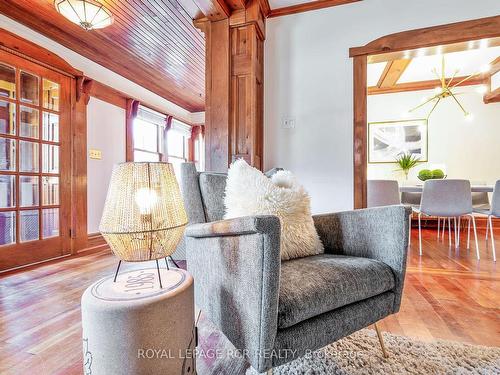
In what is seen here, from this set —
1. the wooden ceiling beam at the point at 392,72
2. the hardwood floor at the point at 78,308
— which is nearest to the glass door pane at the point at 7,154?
the hardwood floor at the point at 78,308

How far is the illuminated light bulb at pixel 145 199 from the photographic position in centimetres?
92

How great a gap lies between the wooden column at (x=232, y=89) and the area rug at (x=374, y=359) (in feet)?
4.83

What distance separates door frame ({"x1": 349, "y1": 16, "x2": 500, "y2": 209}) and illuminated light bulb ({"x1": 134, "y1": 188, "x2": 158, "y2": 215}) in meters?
1.86

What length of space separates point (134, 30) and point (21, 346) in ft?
8.95

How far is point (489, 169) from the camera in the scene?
4500mm

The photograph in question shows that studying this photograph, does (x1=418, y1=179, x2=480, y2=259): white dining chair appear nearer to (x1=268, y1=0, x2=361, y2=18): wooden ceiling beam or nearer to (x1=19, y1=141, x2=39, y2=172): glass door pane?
(x1=268, y1=0, x2=361, y2=18): wooden ceiling beam

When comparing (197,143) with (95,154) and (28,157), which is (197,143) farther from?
(28,157)

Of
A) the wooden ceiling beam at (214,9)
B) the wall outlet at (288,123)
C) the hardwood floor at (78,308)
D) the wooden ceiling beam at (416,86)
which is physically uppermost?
the wooden ceiling beam at (416,86)

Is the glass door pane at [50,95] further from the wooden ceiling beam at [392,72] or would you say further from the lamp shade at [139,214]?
the wooden ceiling beam at [392,72]

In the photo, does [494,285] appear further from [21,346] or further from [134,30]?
[134,30]

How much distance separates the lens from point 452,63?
3.93 metres

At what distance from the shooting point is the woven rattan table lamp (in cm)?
91

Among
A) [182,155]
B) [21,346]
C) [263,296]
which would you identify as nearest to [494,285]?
[263,296]

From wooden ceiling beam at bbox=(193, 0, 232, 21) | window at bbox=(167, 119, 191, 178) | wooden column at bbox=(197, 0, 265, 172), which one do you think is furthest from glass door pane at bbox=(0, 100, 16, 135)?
window at bbox=(167, 119, 191, 178)
